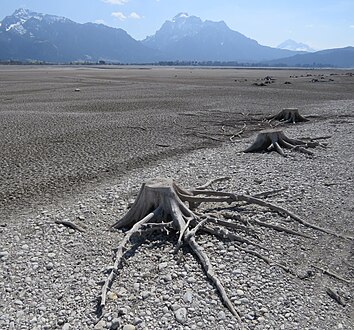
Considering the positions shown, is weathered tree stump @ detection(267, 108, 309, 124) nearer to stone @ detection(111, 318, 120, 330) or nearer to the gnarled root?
the gnarled root

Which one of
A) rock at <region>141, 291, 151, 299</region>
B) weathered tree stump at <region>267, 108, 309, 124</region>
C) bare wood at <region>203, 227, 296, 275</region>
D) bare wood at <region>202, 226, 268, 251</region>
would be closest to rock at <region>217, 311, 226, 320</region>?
rock at <region>141, 291, 151, 299</region>

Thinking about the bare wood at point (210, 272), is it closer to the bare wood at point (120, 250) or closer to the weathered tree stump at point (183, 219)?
the weathered tree stump at point (183, 219)

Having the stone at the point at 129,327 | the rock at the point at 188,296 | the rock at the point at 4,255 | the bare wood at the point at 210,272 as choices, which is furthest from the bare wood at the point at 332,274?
the rock at the point at 4,255

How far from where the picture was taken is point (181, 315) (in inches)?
205

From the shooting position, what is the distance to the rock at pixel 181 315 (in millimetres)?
5129

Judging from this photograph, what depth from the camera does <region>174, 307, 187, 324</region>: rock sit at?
513cm

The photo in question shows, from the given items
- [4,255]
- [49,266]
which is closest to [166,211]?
[49,266]

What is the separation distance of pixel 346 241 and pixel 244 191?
2.93 metres

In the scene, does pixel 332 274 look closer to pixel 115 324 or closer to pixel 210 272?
pixel 210 272

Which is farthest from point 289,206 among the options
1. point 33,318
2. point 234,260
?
point 33,318

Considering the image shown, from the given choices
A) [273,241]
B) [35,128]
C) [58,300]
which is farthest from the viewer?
[35,128]

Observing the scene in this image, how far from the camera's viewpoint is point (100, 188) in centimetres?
1059

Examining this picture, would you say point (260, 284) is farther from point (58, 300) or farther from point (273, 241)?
point (58, 300)

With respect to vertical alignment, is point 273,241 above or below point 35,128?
above
